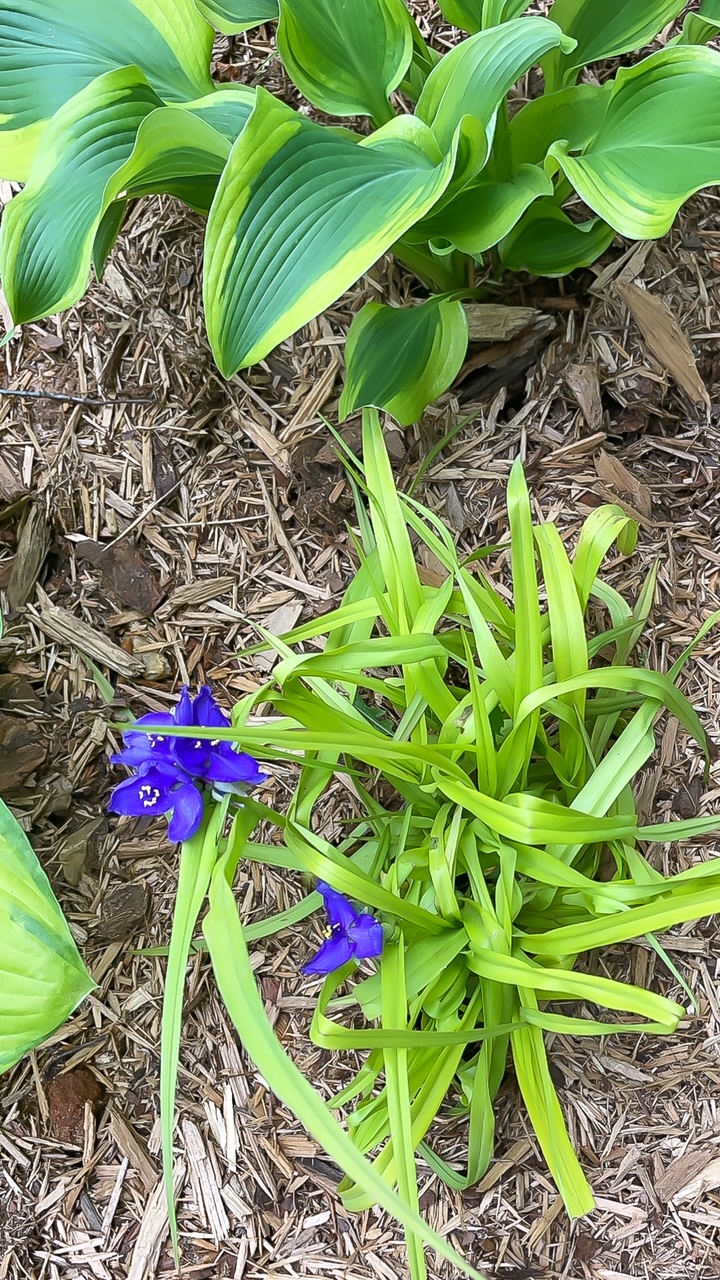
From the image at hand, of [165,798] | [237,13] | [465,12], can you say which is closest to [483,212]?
[465,12]

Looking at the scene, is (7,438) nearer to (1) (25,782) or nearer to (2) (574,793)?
(1) (25,782)

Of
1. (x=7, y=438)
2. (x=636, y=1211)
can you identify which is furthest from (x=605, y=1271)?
(x=7, y=438)

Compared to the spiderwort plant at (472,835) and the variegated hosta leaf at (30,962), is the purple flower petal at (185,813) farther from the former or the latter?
the variegated hosta leaf at (30,962)

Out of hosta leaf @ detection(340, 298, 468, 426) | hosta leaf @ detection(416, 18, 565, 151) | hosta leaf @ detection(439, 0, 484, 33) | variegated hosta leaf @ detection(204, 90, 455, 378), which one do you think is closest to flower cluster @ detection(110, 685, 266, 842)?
variegated hosta leaf @ detection(204, 90, 455, 378)

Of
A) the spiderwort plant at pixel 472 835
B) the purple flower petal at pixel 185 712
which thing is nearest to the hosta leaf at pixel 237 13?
the spiderwort plant at pixel 472 835

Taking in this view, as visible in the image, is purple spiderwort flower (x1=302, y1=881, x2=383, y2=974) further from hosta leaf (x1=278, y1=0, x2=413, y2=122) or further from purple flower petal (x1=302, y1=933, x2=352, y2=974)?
hosta leaf (x1=278, y1=0, x2=413, y2=122)

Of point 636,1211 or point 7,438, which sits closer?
point 636,1211
